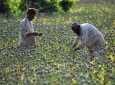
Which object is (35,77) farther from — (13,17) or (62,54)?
(13,17)

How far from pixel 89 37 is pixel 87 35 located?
339 mm

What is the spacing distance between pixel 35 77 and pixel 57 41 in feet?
14.2

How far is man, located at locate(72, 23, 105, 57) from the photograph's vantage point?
1011 cm

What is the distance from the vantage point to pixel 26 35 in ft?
34.8

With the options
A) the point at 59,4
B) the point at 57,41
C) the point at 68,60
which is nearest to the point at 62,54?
the point at 68,60

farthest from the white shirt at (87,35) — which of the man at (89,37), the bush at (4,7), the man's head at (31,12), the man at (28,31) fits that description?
the bush at (4,7)

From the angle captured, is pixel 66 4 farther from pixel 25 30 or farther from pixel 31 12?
pixel 31 12

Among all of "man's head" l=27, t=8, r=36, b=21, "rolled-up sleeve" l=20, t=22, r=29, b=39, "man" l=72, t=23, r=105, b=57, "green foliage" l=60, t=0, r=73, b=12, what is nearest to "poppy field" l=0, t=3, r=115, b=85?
"man" l=72, t=23, r=105, b=57

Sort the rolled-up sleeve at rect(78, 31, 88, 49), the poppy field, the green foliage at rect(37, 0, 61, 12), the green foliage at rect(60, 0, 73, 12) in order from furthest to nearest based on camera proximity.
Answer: the green foliage at rect(60, 0, 73, 12)
the green foliage at rect(37, 0, 61, 12)
the rolled-up sleeve at rect(78, 31, 88, 49)
the poppy field

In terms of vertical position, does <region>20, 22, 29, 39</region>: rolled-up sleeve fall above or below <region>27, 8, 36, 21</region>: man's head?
below

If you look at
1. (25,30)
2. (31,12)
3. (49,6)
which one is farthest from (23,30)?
(49,6)

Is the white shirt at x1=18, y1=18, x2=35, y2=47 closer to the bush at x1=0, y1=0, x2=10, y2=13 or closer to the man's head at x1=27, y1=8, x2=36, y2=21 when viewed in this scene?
the man's head at x1=27, y1=8, x2=36, y2=21

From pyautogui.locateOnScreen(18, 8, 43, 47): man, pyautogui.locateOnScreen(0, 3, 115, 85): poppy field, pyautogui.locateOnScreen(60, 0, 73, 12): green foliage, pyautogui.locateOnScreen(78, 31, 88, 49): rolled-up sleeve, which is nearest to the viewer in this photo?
pyautogui.locateOnScreen(0, 3, 115, 85): poppy field

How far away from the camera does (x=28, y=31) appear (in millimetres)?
10648
